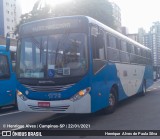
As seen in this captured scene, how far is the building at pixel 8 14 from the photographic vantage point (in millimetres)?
94438

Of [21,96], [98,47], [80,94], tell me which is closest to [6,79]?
[21,96]

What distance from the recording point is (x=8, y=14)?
98.8m

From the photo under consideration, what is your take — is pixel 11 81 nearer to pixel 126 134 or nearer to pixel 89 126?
pixel 89 126

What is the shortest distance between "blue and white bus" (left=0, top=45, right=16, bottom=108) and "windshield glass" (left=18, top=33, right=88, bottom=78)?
3.47 meters

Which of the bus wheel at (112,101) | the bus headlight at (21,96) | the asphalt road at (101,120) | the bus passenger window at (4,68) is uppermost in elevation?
the bus passenger window at (4,68)

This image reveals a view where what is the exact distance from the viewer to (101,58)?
32.7ft

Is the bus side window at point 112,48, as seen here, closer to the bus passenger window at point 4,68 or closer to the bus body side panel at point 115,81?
the bus body side panel at point 115,81

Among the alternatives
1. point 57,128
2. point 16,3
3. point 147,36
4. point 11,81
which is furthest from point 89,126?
point 16,3

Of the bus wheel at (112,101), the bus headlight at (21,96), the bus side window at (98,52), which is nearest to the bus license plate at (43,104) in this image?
the bus headlight at (21,96)

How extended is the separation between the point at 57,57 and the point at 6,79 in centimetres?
464

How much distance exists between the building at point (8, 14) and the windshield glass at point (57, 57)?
8539cm

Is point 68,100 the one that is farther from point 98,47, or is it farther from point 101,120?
point 98,47

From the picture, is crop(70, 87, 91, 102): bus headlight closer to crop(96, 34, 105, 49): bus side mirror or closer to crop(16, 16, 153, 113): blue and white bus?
crop(16, 16, 153, 113): blue and white bus

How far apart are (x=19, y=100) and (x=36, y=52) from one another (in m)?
1.59
